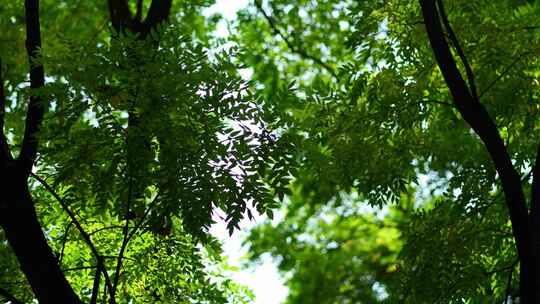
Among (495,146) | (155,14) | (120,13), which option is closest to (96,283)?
(495,146)

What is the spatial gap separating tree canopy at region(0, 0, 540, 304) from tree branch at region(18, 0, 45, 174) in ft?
0.05

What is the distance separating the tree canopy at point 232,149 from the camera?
16.1ft

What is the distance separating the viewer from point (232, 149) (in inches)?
200

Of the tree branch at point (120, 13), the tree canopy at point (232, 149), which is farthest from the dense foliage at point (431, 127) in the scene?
the tree branch at point (120, 13)

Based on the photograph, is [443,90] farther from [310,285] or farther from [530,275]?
[310,285]

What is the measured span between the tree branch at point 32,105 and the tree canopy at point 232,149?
0.05 feet

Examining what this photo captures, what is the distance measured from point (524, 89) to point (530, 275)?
1916 millimetres

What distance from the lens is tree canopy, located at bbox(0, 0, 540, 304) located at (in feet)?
16.1

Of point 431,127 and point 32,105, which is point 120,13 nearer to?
point 32,105

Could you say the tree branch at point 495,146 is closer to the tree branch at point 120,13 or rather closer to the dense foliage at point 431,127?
the dense foliage at point 431,127

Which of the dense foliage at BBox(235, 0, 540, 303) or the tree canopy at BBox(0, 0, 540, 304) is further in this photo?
the dense foliage at BBox(235, 0, 540, 303)

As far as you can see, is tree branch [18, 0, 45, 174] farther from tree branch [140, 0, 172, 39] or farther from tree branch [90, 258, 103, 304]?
tree branch [140, 0, 172, 39]

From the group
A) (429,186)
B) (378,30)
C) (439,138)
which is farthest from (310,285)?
(378,30)

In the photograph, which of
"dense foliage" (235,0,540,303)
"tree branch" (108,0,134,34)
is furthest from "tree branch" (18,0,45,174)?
"tree branch" (108,0,134,34)
